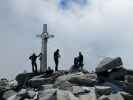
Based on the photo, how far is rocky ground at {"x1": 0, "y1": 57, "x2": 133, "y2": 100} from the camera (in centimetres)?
3781

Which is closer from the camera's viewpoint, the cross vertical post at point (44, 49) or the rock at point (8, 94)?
the rock at point (8, 94)

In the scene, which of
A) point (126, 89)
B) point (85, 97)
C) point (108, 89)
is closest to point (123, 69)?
point (126, 89)

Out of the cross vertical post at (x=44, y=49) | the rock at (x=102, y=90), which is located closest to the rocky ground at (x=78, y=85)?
the rock at (x=102, y=90)

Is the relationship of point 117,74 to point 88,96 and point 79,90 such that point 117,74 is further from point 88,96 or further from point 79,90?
point 88,96

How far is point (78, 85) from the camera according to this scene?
43281 mm

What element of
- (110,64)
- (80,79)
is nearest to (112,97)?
(80,79)

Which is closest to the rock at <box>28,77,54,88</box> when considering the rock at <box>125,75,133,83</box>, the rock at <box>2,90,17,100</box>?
the rock at <box>2,90,17,100</box>

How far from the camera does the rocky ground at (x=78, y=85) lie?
124ft

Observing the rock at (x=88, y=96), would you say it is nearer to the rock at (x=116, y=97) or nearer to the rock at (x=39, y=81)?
the rock at (x=116, y=97)

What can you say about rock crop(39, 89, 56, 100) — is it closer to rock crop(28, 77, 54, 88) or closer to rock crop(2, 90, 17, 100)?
rock crop(2, 90, 17, 100)

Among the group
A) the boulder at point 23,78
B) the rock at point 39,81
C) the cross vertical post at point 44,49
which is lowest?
the rock at point 39,81

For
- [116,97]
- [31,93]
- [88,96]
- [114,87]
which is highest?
[114,87]

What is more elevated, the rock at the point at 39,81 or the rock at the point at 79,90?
the rock at the point at 39,81

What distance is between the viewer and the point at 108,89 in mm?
39906
